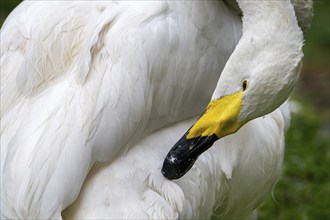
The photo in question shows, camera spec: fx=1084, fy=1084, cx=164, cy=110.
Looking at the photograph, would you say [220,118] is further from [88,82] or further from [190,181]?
[88,82]

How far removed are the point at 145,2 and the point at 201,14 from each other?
0.71ft

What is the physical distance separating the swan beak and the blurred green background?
1.54m

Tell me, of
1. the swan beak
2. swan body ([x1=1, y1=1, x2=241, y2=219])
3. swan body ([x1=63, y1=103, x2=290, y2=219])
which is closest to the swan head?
the swan beak

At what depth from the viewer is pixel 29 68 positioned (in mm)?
3984

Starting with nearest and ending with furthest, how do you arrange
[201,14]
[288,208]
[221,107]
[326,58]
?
[221,107] → [201,14] → [288,208] → [326,58]

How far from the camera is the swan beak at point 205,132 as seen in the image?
3723 mm

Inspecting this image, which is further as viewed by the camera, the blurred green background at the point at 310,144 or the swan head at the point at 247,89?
the blurred green background at the point at 310,144

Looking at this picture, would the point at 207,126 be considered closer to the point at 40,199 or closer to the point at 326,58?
the point at 40,199

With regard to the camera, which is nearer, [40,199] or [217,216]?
[40,199]

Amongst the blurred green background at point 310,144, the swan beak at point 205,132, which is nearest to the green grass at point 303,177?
the blurred green background at point 310,144

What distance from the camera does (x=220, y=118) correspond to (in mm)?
3730

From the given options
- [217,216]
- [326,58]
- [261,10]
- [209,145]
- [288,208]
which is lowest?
[326,58]

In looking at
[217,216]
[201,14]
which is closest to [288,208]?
[217,216]

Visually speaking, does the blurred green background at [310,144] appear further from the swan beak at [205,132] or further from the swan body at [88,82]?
the swan beak at [205,132]
